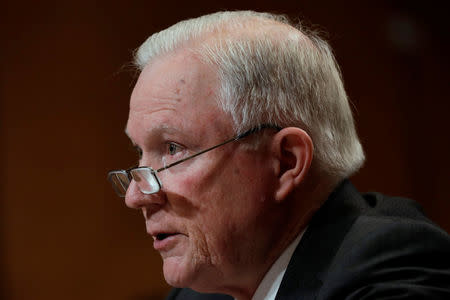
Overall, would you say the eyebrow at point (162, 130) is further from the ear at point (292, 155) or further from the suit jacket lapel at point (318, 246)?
the suit jacket lapel at point (318, 246)

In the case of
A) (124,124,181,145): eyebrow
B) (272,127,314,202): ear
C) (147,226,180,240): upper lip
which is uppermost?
(124,124,181,145): eyebrow

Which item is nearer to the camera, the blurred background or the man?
the man

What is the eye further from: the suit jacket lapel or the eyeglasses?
the suit jacket lapel

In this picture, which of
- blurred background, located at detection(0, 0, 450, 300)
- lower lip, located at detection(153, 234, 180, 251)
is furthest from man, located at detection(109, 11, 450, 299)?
blurred background, located at detection(0, 0, 450, 300)

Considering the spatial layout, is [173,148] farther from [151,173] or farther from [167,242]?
[167,242]

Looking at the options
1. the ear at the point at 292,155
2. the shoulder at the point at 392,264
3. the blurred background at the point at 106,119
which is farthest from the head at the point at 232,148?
the blurred background at the point at 106,119

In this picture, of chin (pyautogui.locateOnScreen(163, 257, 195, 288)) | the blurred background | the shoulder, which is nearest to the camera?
the shoulder

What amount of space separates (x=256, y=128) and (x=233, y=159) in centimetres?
10

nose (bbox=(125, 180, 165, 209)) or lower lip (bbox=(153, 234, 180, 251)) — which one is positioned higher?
nose (bbox=(125, 180, 165, 209))

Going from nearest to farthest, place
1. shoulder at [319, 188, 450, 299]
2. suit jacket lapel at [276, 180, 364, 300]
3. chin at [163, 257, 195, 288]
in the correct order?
shoulder at [319, 188, 450, 299] → suit jacket lapel at [276, 180, 364, 300] → chin at [163, 257, 195, 288]

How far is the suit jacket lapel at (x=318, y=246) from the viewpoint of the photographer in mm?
1424

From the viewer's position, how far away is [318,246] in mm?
1481

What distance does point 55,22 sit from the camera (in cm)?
342

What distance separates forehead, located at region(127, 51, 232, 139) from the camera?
1480 millimetres
